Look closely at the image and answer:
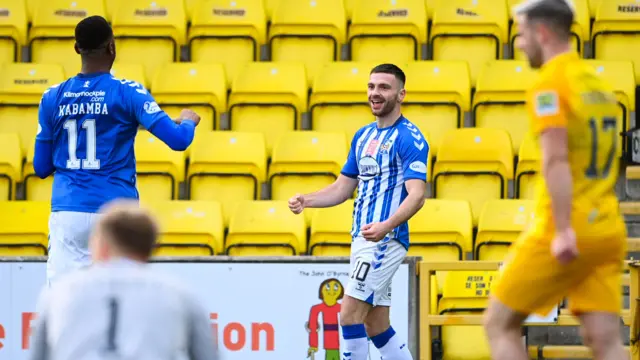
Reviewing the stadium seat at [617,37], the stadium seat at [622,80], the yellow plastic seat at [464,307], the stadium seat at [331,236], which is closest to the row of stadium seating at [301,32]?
the stadium seat at [617,37]

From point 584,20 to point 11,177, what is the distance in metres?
5.58

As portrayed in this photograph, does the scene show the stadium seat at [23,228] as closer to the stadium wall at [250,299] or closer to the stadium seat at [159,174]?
the stadium seat at [159,174]

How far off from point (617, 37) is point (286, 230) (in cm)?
412

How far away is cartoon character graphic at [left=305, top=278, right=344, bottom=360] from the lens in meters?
8.79

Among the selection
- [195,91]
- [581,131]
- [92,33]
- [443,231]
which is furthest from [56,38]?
[581,131]

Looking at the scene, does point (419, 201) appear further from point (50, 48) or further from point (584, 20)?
point (50, 48)

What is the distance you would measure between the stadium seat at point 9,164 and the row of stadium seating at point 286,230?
0.65 metres

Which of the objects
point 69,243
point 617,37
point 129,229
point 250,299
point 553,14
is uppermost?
point 617,37

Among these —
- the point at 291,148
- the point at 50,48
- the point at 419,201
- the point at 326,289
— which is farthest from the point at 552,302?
the point at 50,48

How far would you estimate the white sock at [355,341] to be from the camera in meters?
7.23

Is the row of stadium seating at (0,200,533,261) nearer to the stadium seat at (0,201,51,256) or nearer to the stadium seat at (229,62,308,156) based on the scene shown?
the stadium seat at (0,201,51,256)

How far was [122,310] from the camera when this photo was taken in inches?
146

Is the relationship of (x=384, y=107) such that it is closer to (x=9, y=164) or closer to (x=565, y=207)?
(x=565, y=207)

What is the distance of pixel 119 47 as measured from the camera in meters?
12.3
